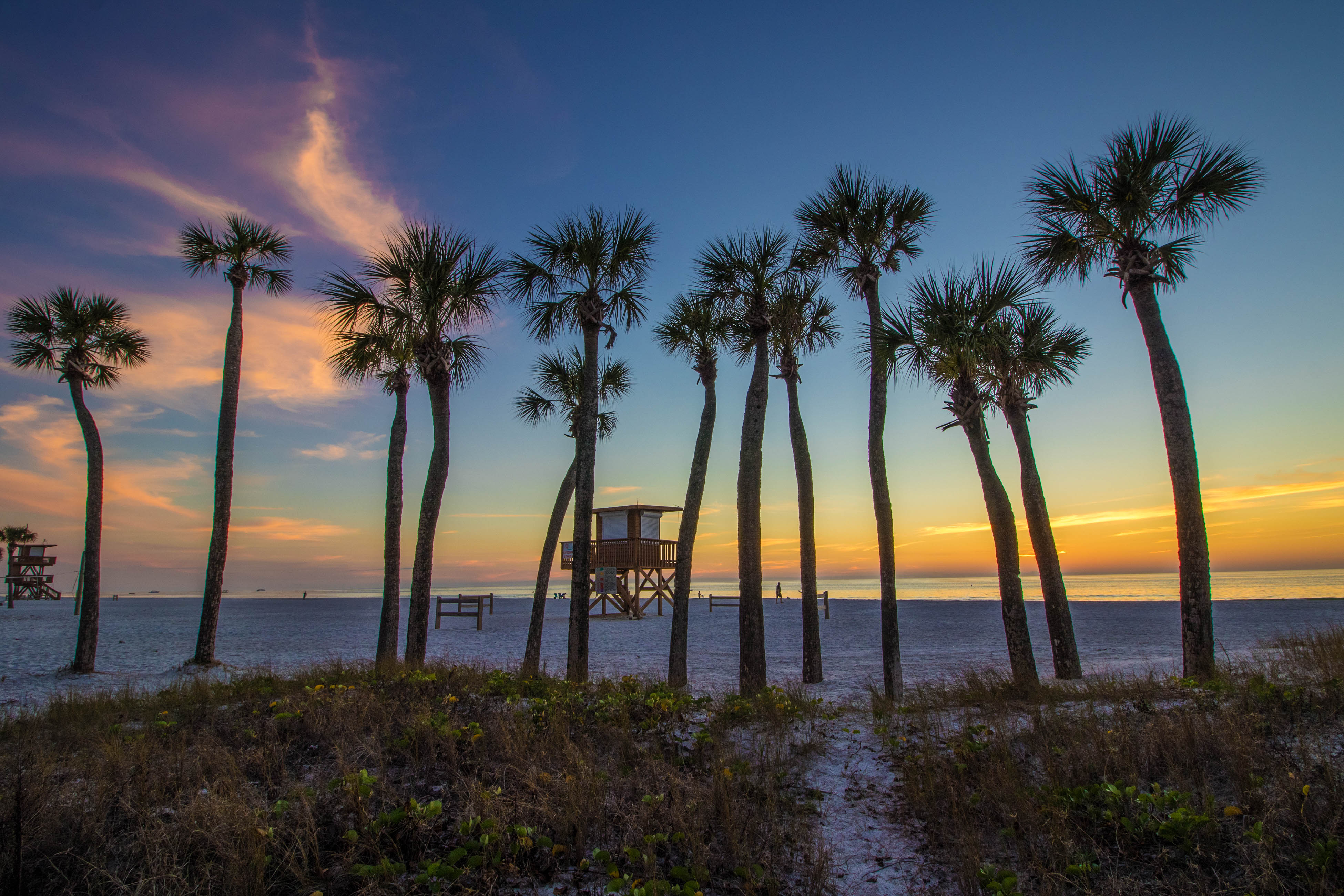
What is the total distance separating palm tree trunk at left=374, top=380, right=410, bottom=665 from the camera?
42.0ft

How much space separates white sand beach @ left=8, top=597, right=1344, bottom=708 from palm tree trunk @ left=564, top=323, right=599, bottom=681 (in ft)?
7.23

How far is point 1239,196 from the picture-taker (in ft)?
32.9

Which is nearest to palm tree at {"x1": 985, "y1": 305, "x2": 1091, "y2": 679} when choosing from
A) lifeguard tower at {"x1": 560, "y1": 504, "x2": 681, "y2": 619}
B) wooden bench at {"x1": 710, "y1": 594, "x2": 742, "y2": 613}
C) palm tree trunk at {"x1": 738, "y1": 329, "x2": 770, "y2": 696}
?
palm tree trunk at {"x1": 738, "y1": 329, "x2": 770, "y2": 696}

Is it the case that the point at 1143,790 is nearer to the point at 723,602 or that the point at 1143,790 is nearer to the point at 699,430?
the point at 699,430

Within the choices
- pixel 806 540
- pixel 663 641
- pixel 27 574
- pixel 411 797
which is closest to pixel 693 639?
pixel 663 641

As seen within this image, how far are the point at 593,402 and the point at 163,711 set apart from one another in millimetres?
7597

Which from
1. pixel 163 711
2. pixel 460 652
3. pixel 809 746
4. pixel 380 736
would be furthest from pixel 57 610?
pixel 809 746

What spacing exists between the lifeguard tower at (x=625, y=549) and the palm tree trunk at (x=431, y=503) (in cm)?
2060

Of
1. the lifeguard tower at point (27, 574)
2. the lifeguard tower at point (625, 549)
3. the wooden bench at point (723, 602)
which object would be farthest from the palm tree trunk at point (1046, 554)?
the lifeguard tower at point (27, 574)

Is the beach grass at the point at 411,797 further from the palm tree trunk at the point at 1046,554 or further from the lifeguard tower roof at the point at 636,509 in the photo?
the lifeguard tower roof at the point at 636,509

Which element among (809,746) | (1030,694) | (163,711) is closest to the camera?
(809,746)

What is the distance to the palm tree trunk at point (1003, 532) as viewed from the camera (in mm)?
11180

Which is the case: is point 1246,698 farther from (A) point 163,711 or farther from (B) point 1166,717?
(A) point 163,711

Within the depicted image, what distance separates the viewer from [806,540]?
12992 millimetres
